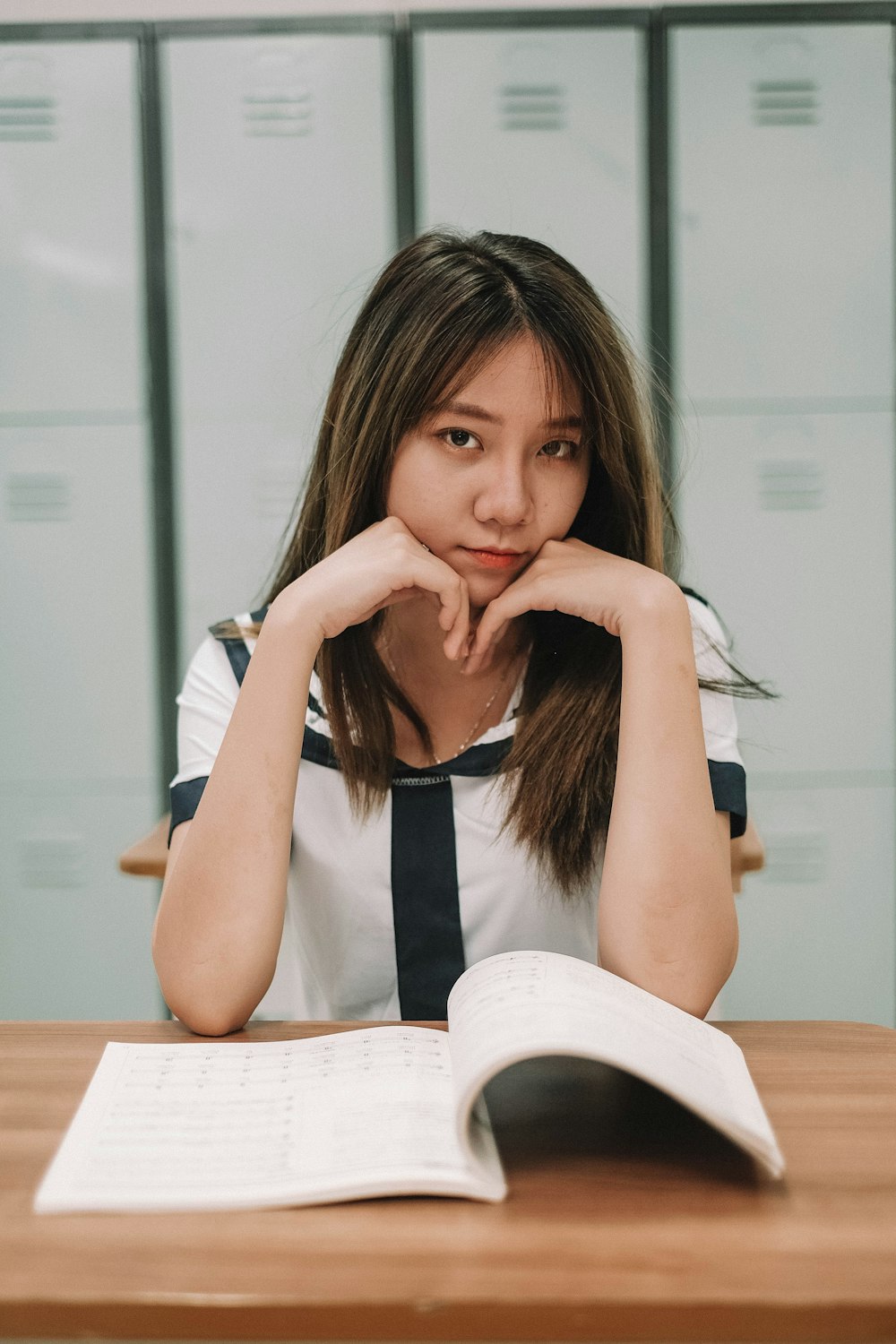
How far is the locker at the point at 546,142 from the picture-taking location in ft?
6.42

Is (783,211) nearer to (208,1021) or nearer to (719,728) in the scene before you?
(719,728)

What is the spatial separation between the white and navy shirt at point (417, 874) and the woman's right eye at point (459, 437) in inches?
10.4

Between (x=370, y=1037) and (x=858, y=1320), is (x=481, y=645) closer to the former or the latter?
(x=370, y=1037)

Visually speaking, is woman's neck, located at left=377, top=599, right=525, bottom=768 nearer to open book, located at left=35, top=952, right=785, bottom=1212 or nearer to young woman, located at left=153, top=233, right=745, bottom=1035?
young woman, located at left=153, top=233, right=745, bottom=1035

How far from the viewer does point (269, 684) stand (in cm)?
85

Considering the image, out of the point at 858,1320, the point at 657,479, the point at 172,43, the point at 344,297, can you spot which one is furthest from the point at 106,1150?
the point at 172,43

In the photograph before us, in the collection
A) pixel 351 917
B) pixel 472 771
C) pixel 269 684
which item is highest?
pixel 269 684

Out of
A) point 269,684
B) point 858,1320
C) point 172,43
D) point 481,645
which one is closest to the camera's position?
point 858,1320

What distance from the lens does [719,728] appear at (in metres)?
1.00

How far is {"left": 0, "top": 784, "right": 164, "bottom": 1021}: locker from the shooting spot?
2.12 metres

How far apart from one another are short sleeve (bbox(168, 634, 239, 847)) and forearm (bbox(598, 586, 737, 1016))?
1.15 ft

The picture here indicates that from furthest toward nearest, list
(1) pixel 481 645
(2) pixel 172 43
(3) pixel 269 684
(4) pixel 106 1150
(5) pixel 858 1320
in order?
(2) pixel 172 43 → (1) pixel 481 645 → (3) pixel 269 684 → (4) pixel 106 1150 → (5) pixel 858 1320

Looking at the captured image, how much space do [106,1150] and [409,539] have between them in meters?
0.54

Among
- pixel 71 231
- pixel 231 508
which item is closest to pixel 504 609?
pixel 231 508
